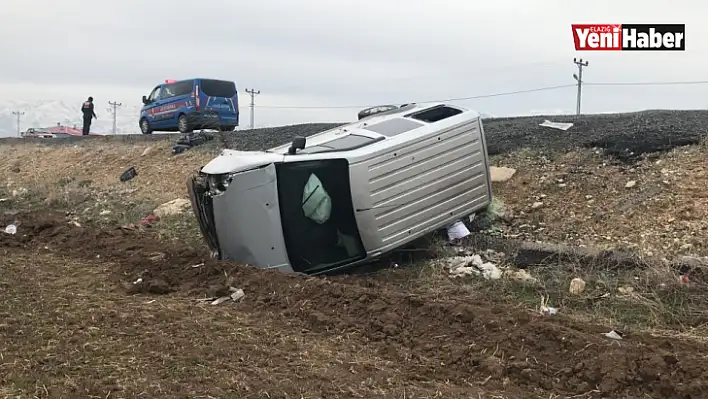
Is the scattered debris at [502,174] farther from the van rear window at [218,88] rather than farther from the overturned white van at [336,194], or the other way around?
the van rear window at [218,88]

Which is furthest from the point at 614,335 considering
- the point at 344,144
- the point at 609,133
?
the point at 609,133

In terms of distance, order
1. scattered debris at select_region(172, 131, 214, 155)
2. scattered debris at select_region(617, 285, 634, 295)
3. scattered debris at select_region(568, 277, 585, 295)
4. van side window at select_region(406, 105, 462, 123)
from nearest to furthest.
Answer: scattered debris at select_region(617, 285, 634, 295) < scattered debris at select_region(568, 277, 585, 295) < van side window at select_region(406, 105, 462, 123) < scattered debris at select_region(172, 131, 214, 155)

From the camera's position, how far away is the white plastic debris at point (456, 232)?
767 centimetres

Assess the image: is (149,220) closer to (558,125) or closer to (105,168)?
(105,168)

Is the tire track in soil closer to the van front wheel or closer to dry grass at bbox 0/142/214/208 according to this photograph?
dry grass at bbox 0/142/214/208

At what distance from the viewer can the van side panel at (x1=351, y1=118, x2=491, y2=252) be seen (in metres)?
6.83

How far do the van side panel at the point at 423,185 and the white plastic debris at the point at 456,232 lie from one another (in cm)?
12

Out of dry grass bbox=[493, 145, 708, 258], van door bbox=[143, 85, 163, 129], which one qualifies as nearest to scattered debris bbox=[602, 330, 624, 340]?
dry grass bbox=[493, 145, 708, 258]

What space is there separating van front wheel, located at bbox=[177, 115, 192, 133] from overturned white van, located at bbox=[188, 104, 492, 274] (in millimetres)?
11870

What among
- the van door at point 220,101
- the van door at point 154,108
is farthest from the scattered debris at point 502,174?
the van door at point 154,108

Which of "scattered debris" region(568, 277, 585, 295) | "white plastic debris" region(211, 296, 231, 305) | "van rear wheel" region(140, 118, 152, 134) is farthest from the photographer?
"van rear wheel" region(140, 118, 152, 134)

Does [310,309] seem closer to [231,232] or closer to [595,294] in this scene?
[231,232]

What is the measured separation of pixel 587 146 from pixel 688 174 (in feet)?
6.36

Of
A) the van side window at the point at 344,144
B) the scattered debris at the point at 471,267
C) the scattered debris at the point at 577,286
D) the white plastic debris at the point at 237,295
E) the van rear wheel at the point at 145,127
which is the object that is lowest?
the scattered debris at the point at 471,267
